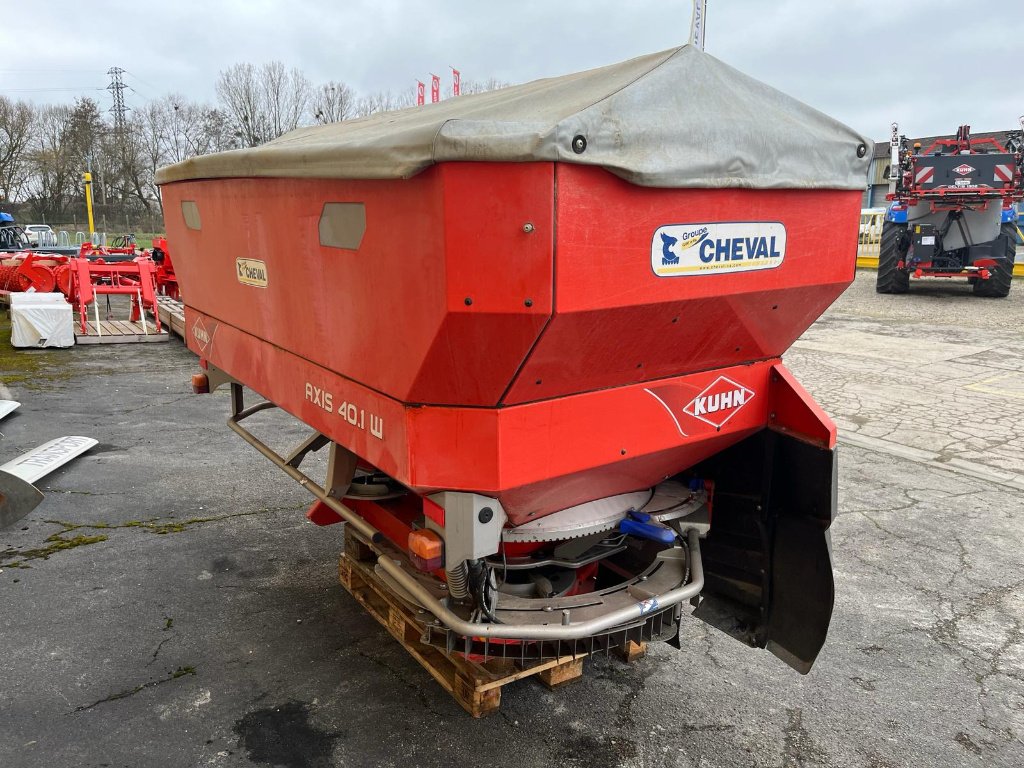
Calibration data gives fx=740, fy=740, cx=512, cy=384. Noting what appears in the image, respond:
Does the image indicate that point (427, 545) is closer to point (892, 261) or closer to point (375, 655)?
point (375, 655)

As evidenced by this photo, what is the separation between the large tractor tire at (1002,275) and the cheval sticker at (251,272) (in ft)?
48.4

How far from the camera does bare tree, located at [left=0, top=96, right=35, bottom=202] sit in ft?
137

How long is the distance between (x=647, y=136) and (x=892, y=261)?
48.6 feet

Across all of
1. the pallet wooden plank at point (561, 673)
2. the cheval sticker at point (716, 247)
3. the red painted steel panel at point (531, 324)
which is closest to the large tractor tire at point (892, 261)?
the red painted steel panel at point (531, 324)

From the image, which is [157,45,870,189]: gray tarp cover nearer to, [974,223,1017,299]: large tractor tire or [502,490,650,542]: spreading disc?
[502,490,650,542]: spreading disc

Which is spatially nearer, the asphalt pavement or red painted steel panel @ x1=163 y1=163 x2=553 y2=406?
red painted steel panel @ x1=163 y1=163 x2=553 y2=406

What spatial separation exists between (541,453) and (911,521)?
142 inches

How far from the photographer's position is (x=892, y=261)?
14.8m

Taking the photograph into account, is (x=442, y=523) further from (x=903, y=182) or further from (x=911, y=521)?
(x=903, y=182)

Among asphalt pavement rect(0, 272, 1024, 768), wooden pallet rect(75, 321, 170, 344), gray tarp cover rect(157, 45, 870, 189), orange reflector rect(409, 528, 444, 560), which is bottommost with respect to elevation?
asphalt pavement rect(0, 272, 1024, 768)

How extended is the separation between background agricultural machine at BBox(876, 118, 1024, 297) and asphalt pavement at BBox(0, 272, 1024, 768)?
923 cm

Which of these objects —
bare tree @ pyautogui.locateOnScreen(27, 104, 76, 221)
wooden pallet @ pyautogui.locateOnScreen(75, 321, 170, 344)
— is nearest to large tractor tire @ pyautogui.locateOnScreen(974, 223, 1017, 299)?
wooden pallet @ pyautogui.locateOnScreen(75, 321, 170, 344)

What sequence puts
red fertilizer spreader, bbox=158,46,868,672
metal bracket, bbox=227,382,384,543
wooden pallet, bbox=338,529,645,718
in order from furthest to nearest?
metal bracket, bbox=227,382,384,543, wooden pallet, bbox=338,529,645,718, red fertilizer spreader, bbox=158,46,868,672

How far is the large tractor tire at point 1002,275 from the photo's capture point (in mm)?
13711
